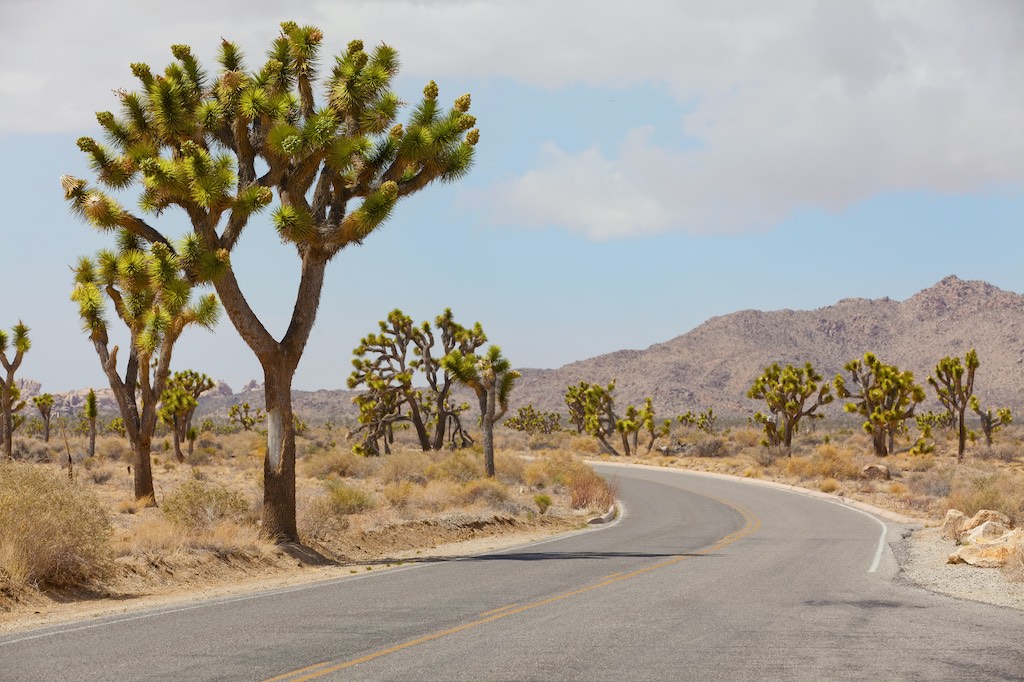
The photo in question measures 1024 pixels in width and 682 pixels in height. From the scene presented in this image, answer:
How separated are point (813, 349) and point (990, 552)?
144 metres

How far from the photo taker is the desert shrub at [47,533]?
1211 cm

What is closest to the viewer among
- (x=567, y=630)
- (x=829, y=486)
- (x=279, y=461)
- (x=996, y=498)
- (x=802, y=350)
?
(x=567, y=630)

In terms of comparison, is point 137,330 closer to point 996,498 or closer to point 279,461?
point 279,461

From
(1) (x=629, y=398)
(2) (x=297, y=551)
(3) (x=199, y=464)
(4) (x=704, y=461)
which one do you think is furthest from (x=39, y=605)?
(1) (x=629, y=398)

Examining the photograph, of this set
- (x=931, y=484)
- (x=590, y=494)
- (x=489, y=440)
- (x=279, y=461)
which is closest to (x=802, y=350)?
(x=931, y=484)

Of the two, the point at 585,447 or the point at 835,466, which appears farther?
the point at 585,447

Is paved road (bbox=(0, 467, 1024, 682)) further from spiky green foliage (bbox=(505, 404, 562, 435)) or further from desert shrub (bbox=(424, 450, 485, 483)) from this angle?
spiky green foliage (bbox=(505, 404, 562, 435))

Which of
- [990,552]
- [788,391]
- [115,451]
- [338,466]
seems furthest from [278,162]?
[788,391]

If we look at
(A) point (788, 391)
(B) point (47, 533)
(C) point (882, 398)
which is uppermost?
(A) point (788, 391)

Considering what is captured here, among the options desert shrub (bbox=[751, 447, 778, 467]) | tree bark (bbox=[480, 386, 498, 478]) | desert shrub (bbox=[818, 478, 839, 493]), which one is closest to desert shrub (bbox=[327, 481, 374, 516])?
tree bark (bbox=[480, 386, 498, 478])

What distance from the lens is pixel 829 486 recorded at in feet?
120

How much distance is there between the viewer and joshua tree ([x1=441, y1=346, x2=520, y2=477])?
3453 centimetres

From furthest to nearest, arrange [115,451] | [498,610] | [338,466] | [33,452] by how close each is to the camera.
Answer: [115,451], [33,452], [338,466], [498,610]

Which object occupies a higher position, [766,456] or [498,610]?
[498,610]
